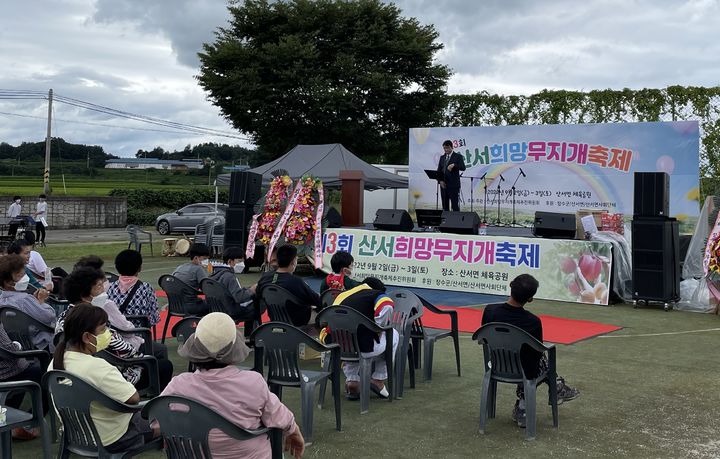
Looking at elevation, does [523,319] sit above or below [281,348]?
above

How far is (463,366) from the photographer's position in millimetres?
7078

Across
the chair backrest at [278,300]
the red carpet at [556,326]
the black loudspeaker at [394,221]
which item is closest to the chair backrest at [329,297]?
the chair backrest at [278,300]

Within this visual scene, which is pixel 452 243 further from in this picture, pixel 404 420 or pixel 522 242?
pixel 404 420

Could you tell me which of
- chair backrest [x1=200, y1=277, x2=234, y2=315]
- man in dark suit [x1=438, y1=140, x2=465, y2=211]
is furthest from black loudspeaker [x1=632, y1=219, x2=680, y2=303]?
chair backrest [x1=200, y1=277, x2=234, y2=315]

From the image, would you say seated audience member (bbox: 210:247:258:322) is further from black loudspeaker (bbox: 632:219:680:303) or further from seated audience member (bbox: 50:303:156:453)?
black loudspeaker (bbox: 632:219:680:303)

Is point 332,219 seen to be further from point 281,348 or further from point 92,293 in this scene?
point 92,293

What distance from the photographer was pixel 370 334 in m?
5.51

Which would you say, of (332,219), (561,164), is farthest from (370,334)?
(561,164)

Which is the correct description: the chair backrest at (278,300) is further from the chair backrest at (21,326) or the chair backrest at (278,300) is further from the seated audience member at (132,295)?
the chair backrest at (21,326)

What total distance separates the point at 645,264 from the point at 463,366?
544cm

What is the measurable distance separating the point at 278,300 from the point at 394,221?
811cm

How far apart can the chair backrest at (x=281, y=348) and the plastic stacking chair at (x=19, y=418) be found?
136cm

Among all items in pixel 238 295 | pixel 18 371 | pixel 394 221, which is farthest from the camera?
pixel 394 221

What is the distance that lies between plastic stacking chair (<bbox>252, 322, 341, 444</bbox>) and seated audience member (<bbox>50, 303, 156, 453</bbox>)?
3.94 feet
